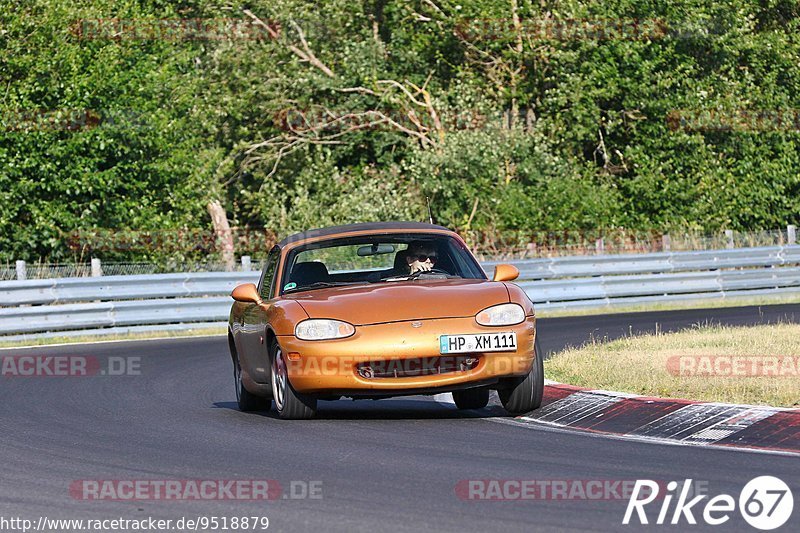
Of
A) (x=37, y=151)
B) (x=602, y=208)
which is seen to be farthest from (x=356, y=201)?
(x=37, y=151)

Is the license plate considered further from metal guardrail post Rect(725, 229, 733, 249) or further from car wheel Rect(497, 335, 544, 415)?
metal guardrail post Rect(725, 229, 733, 249)

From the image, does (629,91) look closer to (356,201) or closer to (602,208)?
(602,208)

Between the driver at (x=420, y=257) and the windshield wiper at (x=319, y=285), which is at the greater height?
the driver at (x=420, y=257)

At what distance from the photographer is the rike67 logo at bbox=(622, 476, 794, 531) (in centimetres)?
621

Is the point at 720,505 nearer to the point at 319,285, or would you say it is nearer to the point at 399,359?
the point at 399,359

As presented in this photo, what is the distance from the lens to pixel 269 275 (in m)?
12.2

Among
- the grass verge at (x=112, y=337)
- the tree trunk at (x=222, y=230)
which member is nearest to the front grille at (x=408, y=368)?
the grass verge at (x=112, y=337)

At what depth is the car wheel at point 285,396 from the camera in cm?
1054

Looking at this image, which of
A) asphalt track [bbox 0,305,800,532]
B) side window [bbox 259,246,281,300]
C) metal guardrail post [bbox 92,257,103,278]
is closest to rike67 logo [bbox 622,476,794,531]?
asphalt track [bbox 0,305,800,532]

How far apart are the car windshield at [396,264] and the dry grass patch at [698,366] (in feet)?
4.99

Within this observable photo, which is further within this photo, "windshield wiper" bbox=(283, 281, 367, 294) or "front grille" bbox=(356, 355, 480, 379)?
"windshield wiper" bbox=(283, 281, 367, 294)

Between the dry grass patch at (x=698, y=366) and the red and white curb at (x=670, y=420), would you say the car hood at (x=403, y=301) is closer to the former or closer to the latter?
the red and white curb at (x=670, y=420)

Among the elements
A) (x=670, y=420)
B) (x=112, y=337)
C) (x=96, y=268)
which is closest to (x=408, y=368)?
(x=670, y=420)

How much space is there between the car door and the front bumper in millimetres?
952
